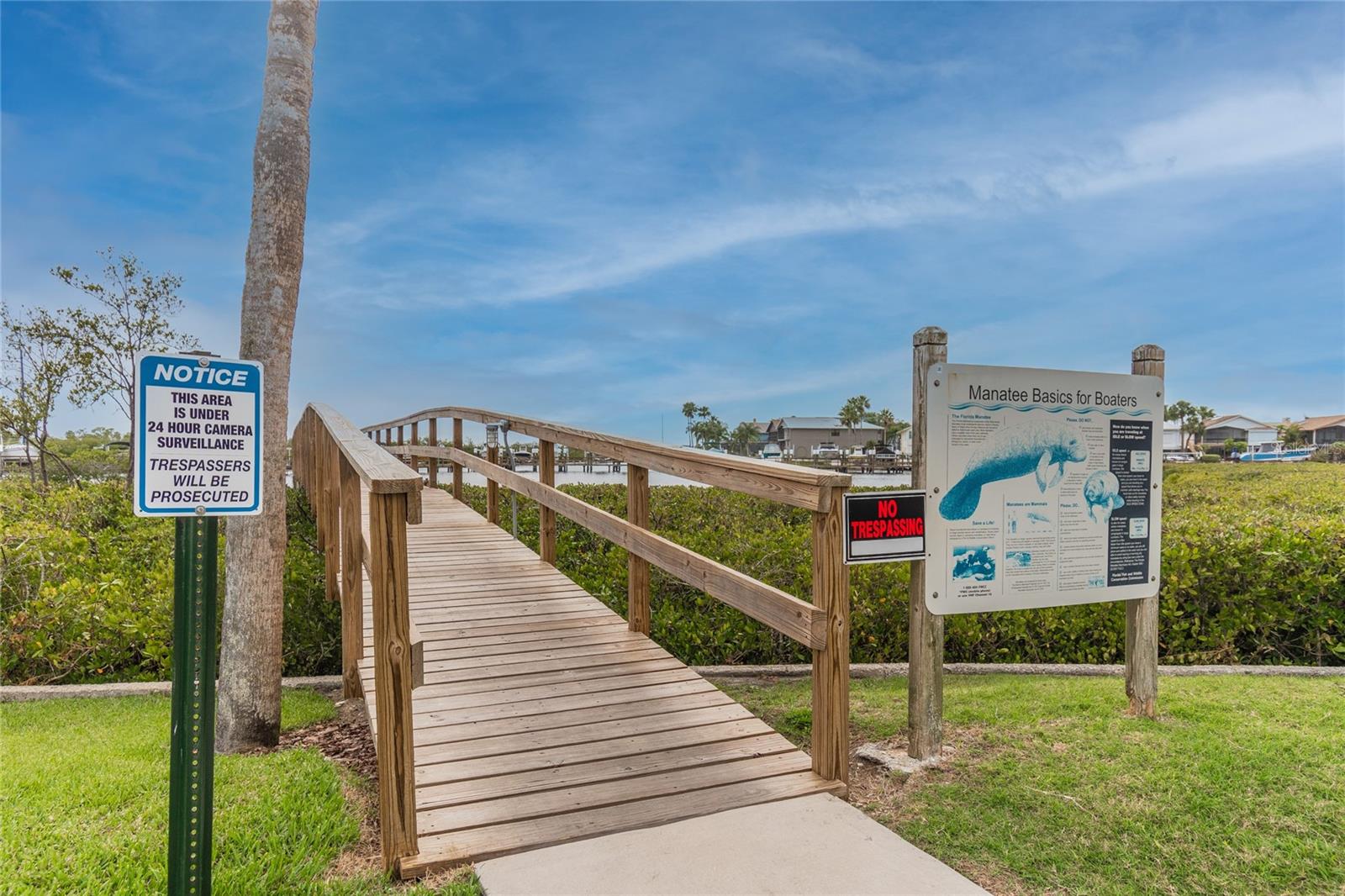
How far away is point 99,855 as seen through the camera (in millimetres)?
2486

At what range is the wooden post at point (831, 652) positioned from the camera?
2828mm

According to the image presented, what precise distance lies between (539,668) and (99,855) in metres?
1.95

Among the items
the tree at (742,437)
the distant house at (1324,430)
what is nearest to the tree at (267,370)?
the tree at (742,437)

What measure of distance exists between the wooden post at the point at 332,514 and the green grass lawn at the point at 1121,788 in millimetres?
3196

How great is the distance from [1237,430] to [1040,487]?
4365 inches

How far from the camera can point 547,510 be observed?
20.1 feet

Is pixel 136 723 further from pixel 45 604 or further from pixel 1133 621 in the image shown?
pixel 1133 621

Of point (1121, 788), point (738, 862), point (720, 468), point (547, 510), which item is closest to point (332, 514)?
point (547, 510)

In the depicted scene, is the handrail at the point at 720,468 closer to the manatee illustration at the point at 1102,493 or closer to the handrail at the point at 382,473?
the handrail at the point at 382,473

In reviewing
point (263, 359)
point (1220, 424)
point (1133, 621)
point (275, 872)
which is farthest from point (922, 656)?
point (1220, 424)

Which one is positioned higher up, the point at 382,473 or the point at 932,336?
the point at 932,336

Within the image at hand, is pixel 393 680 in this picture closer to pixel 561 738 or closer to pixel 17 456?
pixel 561 738

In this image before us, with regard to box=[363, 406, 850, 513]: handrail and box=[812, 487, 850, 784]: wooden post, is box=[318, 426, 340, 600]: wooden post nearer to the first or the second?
box=[363, 406, 850, 513]: handrail

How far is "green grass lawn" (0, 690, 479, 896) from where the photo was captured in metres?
2.38
